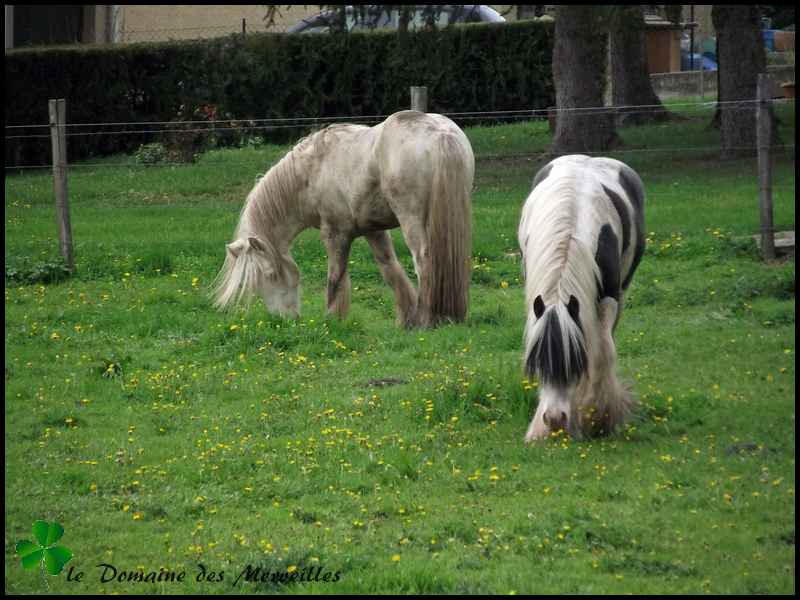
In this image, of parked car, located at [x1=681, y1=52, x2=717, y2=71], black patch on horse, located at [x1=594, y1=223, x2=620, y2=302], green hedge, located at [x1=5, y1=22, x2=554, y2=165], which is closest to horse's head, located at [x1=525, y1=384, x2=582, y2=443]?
black patch on horse, located at [x1=594, y1=223, x2=620, y2=302]

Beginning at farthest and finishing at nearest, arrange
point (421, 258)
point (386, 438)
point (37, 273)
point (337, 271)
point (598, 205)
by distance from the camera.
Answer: point (37, 273), point (337, 271), point (421, 258), point (386, 438), point (598, 205)

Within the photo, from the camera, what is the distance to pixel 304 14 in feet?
93.4

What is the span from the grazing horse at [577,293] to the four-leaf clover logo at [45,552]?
2.62m

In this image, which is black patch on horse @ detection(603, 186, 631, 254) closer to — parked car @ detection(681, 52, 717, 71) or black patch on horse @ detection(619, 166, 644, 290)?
black patch on horse @ detection(619, 166, 644, 290)

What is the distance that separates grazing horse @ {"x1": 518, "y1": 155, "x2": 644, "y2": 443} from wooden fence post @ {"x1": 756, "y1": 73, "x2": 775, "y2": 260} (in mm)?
4189

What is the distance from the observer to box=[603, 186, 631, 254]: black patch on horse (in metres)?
7.05

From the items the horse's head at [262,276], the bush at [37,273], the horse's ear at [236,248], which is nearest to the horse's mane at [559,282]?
the horse's head at [262,276]

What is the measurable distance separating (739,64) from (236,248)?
28.5 ft

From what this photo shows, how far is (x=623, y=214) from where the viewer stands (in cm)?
708

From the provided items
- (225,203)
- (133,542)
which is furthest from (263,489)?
(225,203)

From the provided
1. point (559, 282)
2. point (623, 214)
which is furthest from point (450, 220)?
point (559, 282)

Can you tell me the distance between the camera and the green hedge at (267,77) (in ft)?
70.3

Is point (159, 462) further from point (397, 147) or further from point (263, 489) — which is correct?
point (397, 147)

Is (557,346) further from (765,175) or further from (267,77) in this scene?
(267,77)
